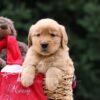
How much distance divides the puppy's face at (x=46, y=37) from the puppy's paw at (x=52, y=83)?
0.13 meters

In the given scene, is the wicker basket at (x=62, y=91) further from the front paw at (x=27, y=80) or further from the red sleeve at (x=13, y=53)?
the red sleeve at (x=13, y=53)

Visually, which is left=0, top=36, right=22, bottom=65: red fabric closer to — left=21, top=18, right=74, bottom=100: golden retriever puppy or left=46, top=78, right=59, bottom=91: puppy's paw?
left=21, top=18, right=74, bottom=100: golden retriever puppy

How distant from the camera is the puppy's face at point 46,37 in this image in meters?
3.54

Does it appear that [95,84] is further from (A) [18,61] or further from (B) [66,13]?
(A) [18,61]

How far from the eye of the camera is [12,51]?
375 centimetres

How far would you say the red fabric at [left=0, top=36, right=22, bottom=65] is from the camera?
3.72 m

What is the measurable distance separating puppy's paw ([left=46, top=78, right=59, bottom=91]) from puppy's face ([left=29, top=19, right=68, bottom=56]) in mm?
127

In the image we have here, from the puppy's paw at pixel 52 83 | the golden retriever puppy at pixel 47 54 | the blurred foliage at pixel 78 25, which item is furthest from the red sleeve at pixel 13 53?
the blurred foliage at pixel 78 25

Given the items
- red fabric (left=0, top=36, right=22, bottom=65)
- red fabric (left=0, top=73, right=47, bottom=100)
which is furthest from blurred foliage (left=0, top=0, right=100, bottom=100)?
red fabric (left=0, top=73, right=47, bottom=100)

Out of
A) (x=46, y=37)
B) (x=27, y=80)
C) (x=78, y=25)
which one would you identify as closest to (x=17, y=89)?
→ (x=27, y=80)

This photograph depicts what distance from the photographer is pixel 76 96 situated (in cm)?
1287

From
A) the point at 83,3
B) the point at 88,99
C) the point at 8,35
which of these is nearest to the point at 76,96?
the point at 88,99

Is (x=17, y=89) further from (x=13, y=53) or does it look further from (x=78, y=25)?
(x=78, y=25)

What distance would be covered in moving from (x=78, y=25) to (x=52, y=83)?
1114 centimetres
